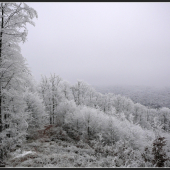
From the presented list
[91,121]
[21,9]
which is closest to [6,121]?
[21,9]

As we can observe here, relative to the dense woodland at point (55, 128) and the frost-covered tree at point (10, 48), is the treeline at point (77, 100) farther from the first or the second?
the frost-covered tree at point (10, 48)

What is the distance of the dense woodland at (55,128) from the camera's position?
20.5ft

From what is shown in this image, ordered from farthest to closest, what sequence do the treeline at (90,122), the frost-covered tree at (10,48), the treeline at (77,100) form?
the treeline at (77,100), the treeline at (90,122), the frost-covered tree at (10,48)

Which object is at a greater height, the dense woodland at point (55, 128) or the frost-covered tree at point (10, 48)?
the frost-covered tree at point (10, 48)

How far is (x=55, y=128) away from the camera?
19.7m

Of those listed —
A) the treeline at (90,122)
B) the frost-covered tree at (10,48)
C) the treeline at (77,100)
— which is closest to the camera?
the frost-covered tree at (10,48)

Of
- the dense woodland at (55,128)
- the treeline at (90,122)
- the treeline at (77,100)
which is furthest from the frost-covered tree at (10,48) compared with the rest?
the treeline at (77,100)

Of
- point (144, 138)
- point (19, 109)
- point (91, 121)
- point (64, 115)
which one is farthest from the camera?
point (64, 115)

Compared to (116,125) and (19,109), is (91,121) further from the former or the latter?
(19,109)

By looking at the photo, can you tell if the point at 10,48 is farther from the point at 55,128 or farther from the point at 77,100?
the point at 77,100

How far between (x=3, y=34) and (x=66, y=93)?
26.9 metres

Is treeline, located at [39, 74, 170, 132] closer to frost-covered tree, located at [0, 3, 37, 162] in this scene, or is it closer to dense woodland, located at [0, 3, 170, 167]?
dense woodland, located at [0, 3, 170, 167]

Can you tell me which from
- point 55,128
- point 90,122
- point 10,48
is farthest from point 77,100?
point 10,48

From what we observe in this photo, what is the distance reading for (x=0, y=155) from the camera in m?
6.48
